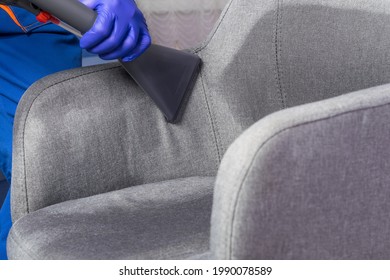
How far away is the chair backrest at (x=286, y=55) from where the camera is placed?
113 cm

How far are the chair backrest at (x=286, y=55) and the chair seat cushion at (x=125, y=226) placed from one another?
176 mm

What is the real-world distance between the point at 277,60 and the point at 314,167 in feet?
1.62

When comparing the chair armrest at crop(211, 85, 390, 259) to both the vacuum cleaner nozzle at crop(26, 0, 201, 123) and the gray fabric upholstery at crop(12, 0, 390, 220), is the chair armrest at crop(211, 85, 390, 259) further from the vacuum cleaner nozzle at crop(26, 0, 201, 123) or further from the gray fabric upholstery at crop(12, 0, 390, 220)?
the vacuum cleaner nozzle at crop(26, 0, 201, 123)

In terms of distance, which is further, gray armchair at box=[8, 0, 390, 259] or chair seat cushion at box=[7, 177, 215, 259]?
chair seat cushion at box=[7, 177, 215, 259]

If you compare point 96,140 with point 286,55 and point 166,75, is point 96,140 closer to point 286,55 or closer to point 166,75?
point 166,75

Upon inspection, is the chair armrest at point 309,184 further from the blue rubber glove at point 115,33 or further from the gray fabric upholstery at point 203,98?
the blue rubber glove at point 115,33

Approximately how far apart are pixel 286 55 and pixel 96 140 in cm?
38

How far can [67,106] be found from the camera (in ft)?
3.94

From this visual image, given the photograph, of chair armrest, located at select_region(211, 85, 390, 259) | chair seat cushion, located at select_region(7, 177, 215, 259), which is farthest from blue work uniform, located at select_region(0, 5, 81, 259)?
chair armrest, located at select_region(211, 85, 390, 259)

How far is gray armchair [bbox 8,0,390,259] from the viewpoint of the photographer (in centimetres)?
79

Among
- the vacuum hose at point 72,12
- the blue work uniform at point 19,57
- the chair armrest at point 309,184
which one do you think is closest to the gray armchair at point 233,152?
the chair armrest at point 309,184

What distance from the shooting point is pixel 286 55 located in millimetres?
1255

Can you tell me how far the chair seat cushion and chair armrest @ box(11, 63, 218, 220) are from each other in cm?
4
